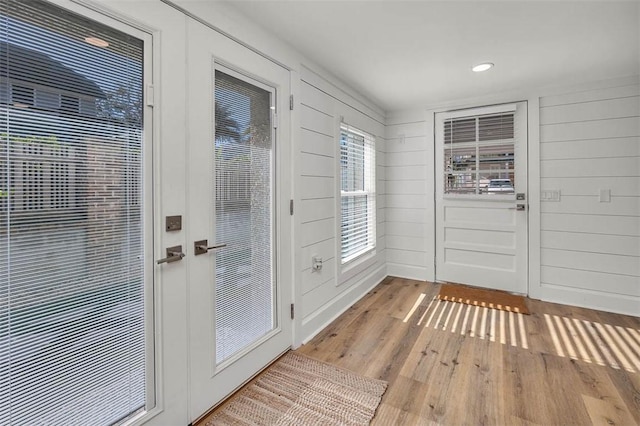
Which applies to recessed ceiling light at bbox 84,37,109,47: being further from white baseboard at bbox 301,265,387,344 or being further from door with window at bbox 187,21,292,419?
white baseboard at bbox 301,265,387,344

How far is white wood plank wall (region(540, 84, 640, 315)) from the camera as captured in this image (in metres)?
2.96

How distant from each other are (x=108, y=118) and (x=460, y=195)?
3.59m

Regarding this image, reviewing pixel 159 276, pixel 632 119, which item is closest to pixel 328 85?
pixel 159 276

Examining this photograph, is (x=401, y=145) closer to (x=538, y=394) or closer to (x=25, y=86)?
(x=538, y=394)

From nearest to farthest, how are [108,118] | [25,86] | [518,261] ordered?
[25,86] < [108,118] < [518,261]

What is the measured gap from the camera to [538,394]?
184 centimetres

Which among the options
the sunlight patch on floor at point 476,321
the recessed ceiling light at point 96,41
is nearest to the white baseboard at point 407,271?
the sunlight patch on floor at point 476,321

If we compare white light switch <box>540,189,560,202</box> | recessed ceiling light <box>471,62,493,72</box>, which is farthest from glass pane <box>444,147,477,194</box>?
recessed ceiling light <box>471,62,493,72</box>

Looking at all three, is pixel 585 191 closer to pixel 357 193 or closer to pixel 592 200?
pixel 592 200

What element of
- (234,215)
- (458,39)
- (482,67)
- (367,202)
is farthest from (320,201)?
(482,67)

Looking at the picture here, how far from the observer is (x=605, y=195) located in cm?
304

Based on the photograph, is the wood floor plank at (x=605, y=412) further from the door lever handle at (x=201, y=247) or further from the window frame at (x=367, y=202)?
the door lever handle at (x=201, y=247)

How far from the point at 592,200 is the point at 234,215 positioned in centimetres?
349

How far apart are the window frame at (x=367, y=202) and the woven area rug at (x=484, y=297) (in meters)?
0.96
